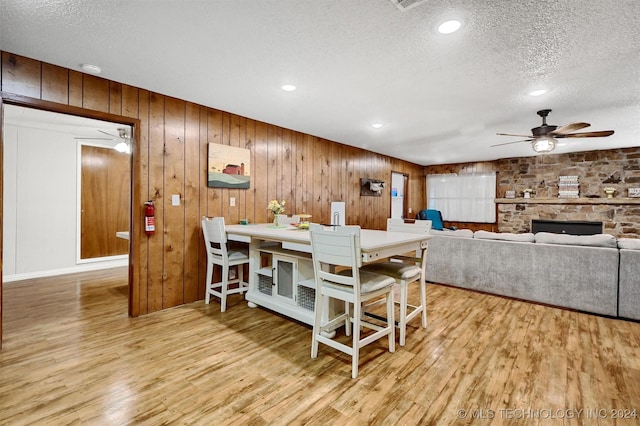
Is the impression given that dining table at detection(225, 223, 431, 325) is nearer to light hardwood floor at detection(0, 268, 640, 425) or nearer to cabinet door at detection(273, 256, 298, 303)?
cabinet door at detection(273, 256, 298, 303)

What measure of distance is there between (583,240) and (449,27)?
2935mm

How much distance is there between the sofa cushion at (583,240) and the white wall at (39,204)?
6.99 meters

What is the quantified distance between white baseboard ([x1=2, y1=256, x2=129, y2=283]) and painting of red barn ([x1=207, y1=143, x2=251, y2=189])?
3246 millimetres

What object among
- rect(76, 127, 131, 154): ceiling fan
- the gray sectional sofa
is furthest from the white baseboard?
the gray sectional sofa

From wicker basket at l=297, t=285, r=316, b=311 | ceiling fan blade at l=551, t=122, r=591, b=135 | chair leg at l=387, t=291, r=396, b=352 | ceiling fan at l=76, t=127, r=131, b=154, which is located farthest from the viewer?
ceiling fan at l=76, t=127, r=131, b=154

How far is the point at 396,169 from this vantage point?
24.8 ft

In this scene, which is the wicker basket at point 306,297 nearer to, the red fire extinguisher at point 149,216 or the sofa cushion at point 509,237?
the red fire extinguisher at point 149,216

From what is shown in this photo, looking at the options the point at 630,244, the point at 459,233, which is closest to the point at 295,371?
the point at 459,233

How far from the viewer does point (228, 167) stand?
12.7 ft

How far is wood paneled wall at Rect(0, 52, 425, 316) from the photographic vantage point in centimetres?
265

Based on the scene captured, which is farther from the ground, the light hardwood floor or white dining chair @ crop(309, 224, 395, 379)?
white dining chair @ crop(309, 224, 395, 379)

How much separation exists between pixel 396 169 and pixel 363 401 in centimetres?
645

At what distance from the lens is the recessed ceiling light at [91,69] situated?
8.55 feet

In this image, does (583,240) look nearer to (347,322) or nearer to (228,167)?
(347,322)
